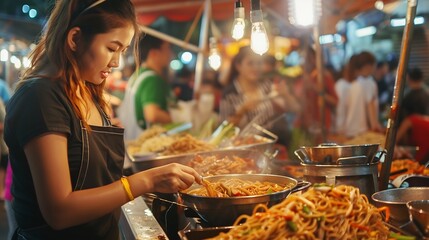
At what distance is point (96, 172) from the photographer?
2566mm

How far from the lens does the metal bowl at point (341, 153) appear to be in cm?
290

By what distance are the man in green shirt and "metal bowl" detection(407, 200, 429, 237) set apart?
4952 millimetres

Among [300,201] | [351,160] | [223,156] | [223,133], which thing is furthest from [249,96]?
[300,201]

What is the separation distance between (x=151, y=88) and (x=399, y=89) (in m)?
4.26

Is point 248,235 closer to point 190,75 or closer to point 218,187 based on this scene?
point 218,187

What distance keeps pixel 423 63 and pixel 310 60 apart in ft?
25.1

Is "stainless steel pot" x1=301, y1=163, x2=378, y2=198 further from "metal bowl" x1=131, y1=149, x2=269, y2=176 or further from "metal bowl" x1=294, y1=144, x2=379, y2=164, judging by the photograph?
"metal bowl" x1=131, y1=149, x2=269, y2=176

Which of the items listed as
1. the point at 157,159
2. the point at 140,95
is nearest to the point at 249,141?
the point at 157,159

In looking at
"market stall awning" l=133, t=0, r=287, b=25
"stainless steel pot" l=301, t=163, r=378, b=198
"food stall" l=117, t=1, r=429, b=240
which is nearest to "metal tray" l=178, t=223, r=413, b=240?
"food stall" l=117, t=1, r=429, b=240

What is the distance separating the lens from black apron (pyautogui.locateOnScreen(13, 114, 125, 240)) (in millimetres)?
2508

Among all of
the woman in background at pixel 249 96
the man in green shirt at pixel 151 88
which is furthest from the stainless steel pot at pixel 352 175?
the man in green shirt at pixel 151 88

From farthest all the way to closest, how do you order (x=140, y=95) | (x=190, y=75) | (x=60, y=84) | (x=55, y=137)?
1. (x=190, y=75)
2. (x=140, y=95)
3. (x=60, y=84)
4. (x=55, y=137)

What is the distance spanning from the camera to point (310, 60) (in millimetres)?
8625

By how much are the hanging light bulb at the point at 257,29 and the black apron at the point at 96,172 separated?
125 cm
